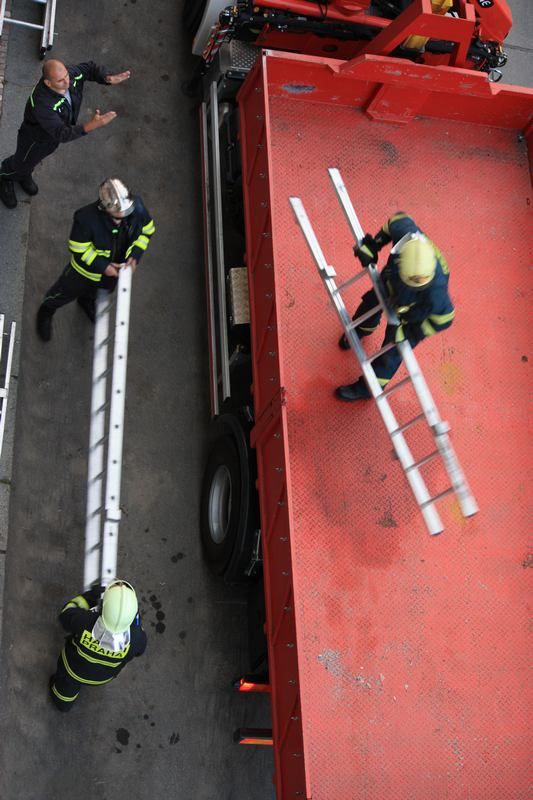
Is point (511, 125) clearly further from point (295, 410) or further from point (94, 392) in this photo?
A: point (94, 392)

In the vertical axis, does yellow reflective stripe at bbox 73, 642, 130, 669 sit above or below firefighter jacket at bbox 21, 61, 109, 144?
below

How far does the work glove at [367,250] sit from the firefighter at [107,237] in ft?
4.43

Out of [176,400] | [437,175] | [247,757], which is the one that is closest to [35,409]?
[176,400]

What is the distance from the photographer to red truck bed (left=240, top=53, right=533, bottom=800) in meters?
4.91

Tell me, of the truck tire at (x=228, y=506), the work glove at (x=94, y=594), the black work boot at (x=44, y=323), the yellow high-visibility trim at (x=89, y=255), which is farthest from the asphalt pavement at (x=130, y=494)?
the yellow high-visibility trim at (x=89, y=255)

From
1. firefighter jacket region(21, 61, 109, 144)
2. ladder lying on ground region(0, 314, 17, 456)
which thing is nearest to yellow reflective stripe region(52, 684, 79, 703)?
ladder lying on ground region(0, 314, 17, 456)

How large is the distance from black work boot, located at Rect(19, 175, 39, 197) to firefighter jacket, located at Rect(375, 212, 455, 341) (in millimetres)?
2827

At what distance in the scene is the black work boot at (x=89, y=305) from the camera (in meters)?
6.36

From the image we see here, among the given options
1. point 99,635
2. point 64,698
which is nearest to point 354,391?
point 99,635

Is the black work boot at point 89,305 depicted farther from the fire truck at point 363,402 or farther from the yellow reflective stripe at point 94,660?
the yellow reflective stripe at point 94,660

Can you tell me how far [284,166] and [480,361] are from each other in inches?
75.2

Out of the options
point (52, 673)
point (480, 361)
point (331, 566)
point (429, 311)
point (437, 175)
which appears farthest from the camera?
point (437, 175)

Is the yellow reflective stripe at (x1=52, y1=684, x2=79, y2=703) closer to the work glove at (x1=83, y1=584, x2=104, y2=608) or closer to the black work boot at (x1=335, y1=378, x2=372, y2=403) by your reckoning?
the work glove at (x1=83, y1=584, x2=104, y2=608)

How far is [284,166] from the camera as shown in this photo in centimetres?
616
